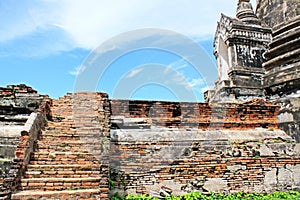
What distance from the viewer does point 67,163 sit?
524 centimetres

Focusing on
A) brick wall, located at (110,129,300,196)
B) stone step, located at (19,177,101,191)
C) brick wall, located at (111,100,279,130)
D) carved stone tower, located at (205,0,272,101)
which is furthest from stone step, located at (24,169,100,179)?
carved stone tower, located at (205,0,272,101)

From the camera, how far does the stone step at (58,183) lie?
15.1ft

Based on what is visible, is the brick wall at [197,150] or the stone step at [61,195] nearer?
the stone step at [61,195]

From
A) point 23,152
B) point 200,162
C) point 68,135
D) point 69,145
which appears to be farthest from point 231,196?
point 23,152

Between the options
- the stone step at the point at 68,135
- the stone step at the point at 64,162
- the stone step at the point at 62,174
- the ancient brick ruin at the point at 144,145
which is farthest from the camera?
the stone step at the point at 68,135

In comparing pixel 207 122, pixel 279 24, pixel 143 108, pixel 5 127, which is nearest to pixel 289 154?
pixel 207 122

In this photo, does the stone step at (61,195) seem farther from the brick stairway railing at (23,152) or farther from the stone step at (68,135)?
the stone step at (68,135)

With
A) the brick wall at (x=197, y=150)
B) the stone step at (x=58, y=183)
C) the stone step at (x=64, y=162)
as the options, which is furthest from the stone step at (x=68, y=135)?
the stone step at (x=58, y=183)

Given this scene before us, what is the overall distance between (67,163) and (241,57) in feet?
23.9

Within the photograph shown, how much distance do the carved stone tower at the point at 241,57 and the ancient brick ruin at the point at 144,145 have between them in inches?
61.2

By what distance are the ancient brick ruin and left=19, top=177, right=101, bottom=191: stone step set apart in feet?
0.05

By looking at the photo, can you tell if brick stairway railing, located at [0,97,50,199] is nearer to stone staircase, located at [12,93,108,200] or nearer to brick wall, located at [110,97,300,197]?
stone staircase, located at [12,93,108,200]

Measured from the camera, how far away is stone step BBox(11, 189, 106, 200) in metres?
4.32

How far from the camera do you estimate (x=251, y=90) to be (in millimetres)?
9852
